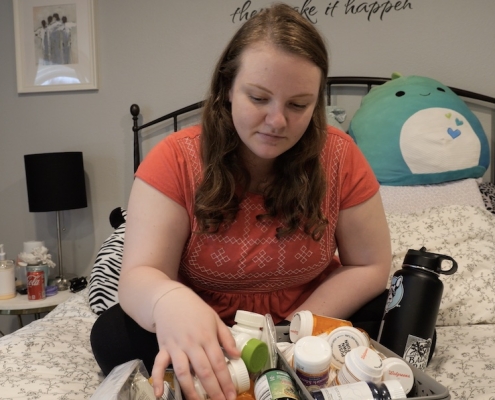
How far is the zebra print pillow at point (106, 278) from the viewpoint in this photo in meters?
1.30

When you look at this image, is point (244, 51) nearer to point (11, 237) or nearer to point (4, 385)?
point (4, 385)

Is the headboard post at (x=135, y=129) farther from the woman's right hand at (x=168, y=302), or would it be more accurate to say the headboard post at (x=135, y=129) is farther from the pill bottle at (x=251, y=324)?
the pill bottle at (x=251, y=324)

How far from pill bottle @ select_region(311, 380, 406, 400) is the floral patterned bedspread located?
1.05ft

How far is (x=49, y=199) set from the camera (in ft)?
6.11

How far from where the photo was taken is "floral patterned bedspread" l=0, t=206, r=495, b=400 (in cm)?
79

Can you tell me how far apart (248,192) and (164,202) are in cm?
17

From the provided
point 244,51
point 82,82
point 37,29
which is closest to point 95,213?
point 82,82

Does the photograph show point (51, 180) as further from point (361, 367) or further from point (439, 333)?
point (361, 367)

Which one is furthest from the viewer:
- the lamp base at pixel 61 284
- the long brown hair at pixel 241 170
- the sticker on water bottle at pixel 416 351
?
the lamp base at pixel 61 284

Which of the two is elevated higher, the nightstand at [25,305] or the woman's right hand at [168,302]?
the woman's right hand at [168,302]

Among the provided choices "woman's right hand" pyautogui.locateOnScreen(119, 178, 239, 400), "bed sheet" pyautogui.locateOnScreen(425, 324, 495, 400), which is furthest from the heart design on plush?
"woman's right hand" pyautogui.locateOnScreen(119, 178, 239, 400)

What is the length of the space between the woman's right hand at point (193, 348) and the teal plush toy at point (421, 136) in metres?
1.18

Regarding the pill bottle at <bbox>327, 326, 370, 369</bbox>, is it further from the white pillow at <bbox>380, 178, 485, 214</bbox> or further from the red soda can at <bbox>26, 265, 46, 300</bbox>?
the red soda can at <bbox>26, 265, 46, 300</bbox>

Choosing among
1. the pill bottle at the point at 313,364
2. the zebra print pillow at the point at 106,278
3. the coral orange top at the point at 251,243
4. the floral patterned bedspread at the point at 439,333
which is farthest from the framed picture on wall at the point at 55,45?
the pill bottle at the point at 313,364
